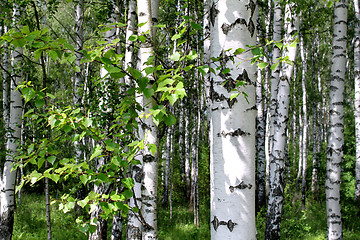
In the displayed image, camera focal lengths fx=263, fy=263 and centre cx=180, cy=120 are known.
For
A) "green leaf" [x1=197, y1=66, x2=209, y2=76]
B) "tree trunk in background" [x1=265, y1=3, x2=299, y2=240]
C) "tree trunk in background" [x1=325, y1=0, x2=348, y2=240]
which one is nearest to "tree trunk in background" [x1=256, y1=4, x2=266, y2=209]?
"tree trunk in background" [x1=265, y1=3, x2=299, y2=240]

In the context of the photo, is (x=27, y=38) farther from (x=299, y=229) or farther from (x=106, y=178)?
(x=299, y=229)

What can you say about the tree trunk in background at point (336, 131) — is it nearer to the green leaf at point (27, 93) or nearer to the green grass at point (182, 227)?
the green grass at point (182, 227)

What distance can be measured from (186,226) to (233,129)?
25.3 feet

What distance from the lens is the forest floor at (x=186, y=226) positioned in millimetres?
6629

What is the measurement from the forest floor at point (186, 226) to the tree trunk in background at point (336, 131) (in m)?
2.18

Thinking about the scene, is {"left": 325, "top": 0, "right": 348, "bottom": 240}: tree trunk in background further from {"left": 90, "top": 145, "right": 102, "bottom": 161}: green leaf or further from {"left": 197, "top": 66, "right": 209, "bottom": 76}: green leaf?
{"left": 90, "top": 145, "right": 102, "bottom": 161}: green leaf

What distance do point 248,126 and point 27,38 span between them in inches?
48.6

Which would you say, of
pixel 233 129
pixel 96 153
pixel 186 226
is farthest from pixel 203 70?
pixel 186 226

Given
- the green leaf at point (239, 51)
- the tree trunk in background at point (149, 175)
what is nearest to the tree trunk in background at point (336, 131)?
the tree trunk in background at point (149, 175)

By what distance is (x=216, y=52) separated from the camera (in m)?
1.42

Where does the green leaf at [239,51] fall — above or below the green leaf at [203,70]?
above

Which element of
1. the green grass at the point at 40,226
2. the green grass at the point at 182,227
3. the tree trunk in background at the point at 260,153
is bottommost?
the green grass at the point at 182,227

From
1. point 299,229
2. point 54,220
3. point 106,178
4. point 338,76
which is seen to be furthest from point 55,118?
point 54,220

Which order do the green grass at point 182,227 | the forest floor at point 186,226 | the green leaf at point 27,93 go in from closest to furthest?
the green leaf at point 27,93
the forest floor at point 186,226
the green grass at point 182,227
